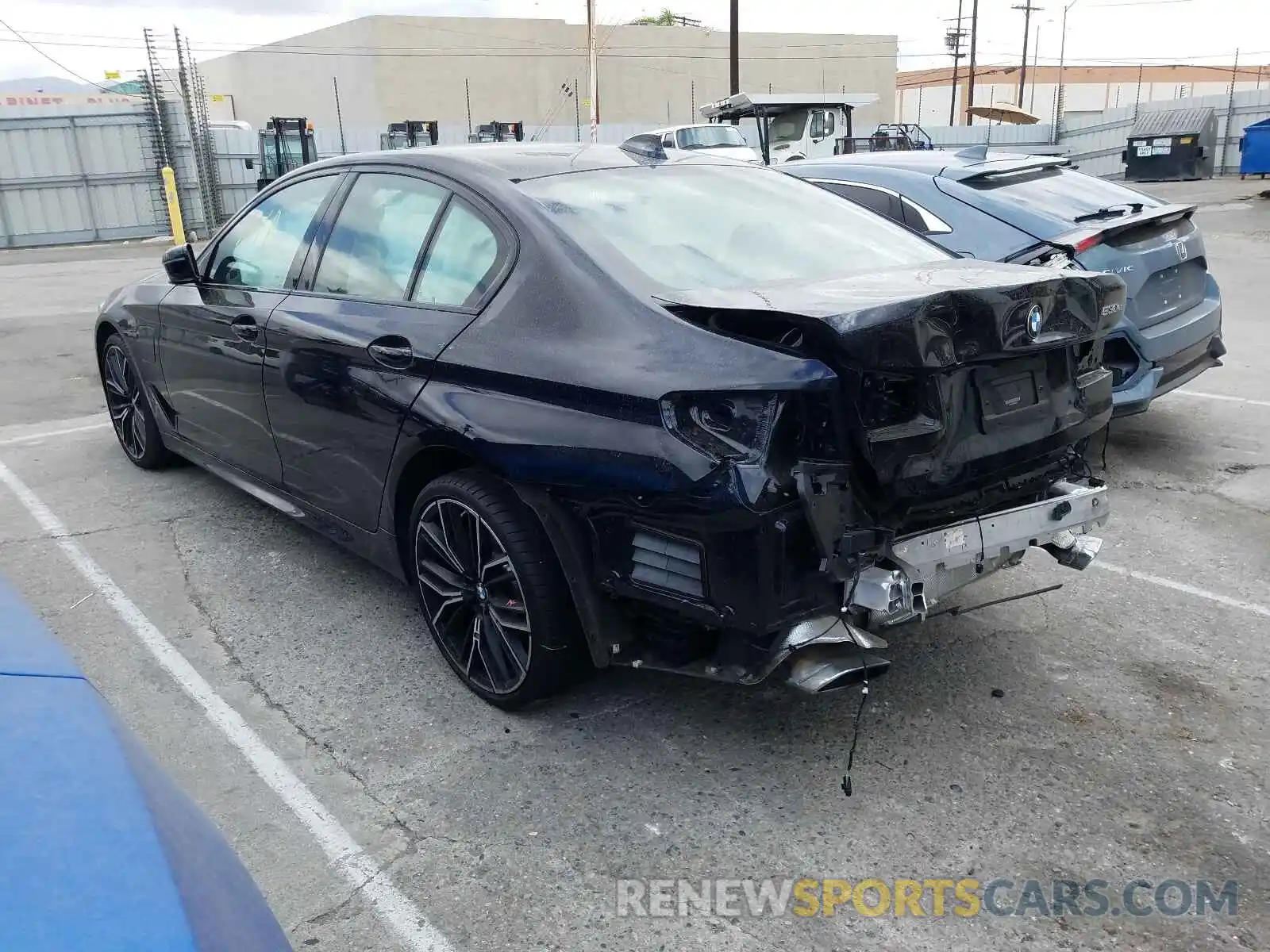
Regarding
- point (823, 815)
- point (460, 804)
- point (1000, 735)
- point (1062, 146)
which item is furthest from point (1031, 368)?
point (1062, 146)

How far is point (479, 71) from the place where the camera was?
49750 mm

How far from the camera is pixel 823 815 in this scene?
2.78 metres

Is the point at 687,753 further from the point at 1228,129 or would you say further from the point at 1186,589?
the point at 1228,129

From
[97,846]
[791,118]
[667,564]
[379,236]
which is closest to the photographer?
[97,846]

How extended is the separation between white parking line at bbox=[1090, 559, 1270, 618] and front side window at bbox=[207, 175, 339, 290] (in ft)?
11.6

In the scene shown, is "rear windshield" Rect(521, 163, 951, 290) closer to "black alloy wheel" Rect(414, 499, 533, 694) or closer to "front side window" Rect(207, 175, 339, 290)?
"black alloy wheel" Rect(414, 499, 533, 694)

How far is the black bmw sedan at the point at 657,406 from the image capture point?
8.37 ft

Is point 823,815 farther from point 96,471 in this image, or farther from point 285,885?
point 96,471

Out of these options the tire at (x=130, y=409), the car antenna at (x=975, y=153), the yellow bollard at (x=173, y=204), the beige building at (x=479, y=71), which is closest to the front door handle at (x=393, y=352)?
the tire at (x=130, y=409)

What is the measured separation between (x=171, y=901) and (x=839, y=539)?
172 cm

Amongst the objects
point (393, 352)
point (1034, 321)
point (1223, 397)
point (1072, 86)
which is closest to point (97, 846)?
point (393, 352)

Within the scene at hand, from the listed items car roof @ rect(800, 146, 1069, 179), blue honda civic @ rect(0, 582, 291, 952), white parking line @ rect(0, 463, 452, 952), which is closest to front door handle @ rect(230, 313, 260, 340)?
white parking line @ rect(0, 463, 452, 952)

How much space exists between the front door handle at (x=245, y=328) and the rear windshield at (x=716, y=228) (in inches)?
55.4

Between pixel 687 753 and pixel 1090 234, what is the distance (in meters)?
3.46
